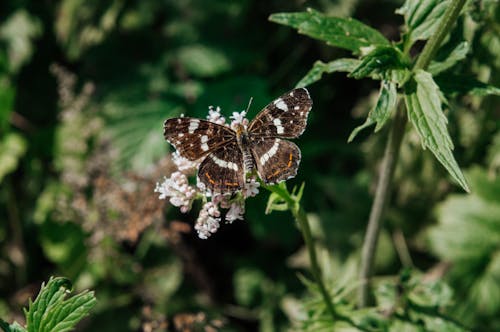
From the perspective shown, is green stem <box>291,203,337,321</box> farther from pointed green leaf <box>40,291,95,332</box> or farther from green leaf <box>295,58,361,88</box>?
pointed green leaf <box>40,291,95,332</box>

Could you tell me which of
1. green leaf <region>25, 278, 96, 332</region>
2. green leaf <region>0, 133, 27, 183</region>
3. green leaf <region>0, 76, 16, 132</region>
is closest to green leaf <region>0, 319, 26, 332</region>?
green leaf <region>25, 278, 96, 332</region>

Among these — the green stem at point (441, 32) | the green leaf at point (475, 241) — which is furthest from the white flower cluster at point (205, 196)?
the green leaf at point (475, 241)

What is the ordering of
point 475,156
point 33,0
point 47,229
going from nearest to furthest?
1. point 475,156
2. point 47,229
3. point 33,0

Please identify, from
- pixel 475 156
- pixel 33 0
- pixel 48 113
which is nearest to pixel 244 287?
pixel 475 156

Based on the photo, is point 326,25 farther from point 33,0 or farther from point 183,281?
point 33,0

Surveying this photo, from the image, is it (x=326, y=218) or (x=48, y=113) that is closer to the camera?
(x=326, y=218)

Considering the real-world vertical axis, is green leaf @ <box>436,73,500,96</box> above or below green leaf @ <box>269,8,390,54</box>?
above
